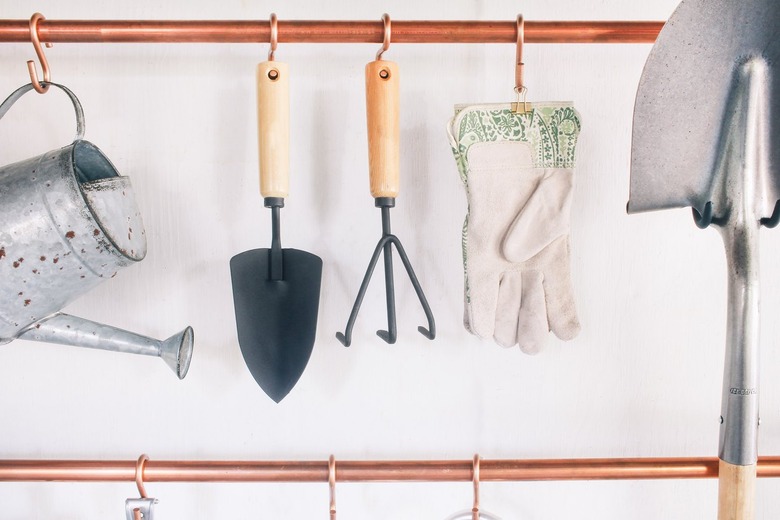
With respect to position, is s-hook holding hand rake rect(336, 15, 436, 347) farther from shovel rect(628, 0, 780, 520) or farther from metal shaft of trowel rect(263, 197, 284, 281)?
shovel rect(628, 0, 780, 520)

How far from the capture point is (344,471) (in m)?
0.70

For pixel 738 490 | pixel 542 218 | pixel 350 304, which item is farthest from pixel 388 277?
pixel 738 490

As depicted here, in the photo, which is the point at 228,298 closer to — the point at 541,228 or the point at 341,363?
Result: the point at 341,363

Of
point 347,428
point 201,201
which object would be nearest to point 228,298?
point 201,201

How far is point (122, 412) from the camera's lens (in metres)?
0.81

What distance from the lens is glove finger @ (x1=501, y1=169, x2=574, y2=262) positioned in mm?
708

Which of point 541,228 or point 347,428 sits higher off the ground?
point 541,228

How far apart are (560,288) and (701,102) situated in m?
0.27

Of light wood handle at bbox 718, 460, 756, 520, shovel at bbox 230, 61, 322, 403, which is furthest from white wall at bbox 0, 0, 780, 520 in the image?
light wood handle at bbox 718, 460, 756, 520

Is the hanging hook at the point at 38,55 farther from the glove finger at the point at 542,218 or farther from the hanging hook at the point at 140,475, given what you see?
the glove finger at the point at 542,218

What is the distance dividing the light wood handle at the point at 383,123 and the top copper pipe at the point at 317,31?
40 millimetres

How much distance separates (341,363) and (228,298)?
0.19 metres

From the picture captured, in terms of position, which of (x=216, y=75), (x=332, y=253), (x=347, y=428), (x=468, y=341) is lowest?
(x=347, y=428)

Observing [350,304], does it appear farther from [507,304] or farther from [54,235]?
[54,235]
